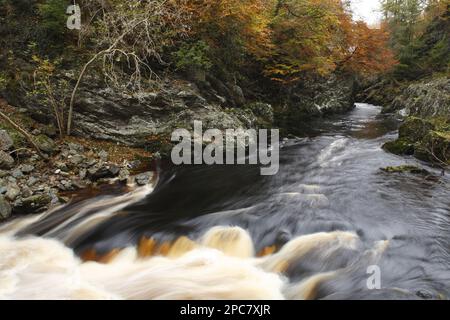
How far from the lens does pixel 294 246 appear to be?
20.0ft

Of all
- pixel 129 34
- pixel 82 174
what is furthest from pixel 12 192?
pixel 129 34

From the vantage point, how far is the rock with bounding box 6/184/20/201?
761 cm

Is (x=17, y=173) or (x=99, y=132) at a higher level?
(x=99, y=132)

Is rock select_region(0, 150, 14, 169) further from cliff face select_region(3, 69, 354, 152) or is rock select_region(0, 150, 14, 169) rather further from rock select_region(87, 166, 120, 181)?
cliff face select_region(3, 69, 354, 152)

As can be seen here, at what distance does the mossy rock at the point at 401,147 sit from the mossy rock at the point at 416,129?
223 millimetres

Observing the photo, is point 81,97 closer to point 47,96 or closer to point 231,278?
point 47,96

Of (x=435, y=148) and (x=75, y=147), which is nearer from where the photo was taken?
(x=75, y=147)

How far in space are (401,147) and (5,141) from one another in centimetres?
1084

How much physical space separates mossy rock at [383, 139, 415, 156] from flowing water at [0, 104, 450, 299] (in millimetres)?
1613

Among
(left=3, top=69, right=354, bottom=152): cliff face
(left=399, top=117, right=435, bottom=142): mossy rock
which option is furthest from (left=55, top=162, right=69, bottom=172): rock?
(left=399, top=117, right=435, bottom=142): mossy rock

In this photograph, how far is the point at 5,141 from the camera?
880cm

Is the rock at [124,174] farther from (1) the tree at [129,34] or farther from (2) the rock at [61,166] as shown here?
(1) the tree at [129,34]

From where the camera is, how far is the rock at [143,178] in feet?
29.8

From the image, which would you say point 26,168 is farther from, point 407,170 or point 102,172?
point 407,170
